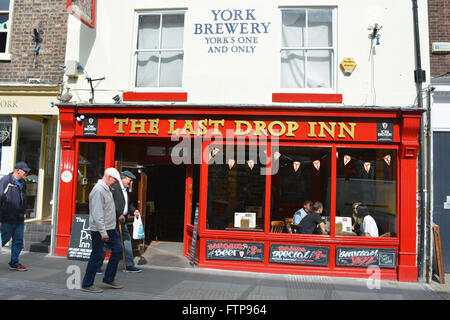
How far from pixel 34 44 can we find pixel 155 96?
141 inches

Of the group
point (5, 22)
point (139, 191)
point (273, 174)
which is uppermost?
point (5, 22)

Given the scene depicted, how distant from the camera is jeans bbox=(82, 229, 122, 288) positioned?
5195 mm

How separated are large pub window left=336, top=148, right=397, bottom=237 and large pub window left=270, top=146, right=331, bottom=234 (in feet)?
0.97

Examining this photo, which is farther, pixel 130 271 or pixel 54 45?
pixel 54 45

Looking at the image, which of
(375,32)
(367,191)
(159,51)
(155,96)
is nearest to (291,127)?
(367,191)

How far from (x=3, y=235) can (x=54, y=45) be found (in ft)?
15.7

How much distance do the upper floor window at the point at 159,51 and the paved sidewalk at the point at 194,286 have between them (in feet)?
14.0

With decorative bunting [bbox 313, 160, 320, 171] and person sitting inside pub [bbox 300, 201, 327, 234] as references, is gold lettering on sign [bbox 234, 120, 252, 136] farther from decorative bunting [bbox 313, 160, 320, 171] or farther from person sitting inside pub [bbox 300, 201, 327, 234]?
person sitting inside pub [bbox 300, 201, 327, 234]

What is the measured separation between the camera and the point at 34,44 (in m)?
8.43

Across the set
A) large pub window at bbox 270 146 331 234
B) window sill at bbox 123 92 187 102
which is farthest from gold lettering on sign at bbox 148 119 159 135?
large pub window at bbox 270 146 331 234

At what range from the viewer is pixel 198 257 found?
7.25 m

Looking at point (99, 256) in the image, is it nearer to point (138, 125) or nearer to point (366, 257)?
point (138, 125)
